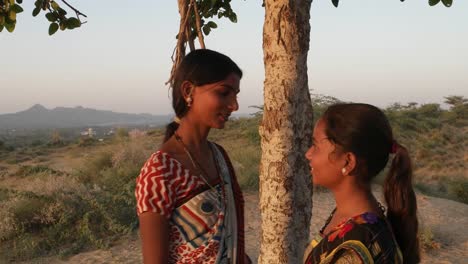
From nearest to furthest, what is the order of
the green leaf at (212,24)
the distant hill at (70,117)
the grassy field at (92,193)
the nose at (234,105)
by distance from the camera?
the nose at (234,105) < the green leaf at (212,24) < the grassy field at (92,193) < the distant hill at (70,117)

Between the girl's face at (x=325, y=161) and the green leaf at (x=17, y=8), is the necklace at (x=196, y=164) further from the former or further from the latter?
the green leaf at (x=17, y=8)

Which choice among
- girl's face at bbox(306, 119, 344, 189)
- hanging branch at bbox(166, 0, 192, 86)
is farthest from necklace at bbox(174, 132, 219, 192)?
hanging branch at bbox(166, 0, 192, 86)

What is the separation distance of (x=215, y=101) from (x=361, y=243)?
0.76 metres

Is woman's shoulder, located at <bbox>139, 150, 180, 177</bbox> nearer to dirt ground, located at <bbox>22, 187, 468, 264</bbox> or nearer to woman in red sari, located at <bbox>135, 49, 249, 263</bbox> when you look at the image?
woman in red sari, located at <bbox>135, 49, 249, 263</bbox>

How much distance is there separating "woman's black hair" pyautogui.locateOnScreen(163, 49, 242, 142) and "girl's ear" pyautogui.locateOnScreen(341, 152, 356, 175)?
56 cm

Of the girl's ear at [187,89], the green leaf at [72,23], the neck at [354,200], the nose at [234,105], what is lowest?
the neck at [354,200]

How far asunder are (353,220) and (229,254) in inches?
22.2

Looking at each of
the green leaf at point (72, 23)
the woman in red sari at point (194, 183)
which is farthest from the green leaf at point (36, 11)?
the woman in red sari at point (194, 183)

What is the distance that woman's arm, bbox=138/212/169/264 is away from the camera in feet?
4.99

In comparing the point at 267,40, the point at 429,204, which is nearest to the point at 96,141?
the point at 429,204

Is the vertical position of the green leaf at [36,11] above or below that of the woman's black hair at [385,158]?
above

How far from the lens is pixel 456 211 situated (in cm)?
757

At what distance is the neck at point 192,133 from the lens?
1765 mm

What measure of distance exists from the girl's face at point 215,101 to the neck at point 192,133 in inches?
1.1
